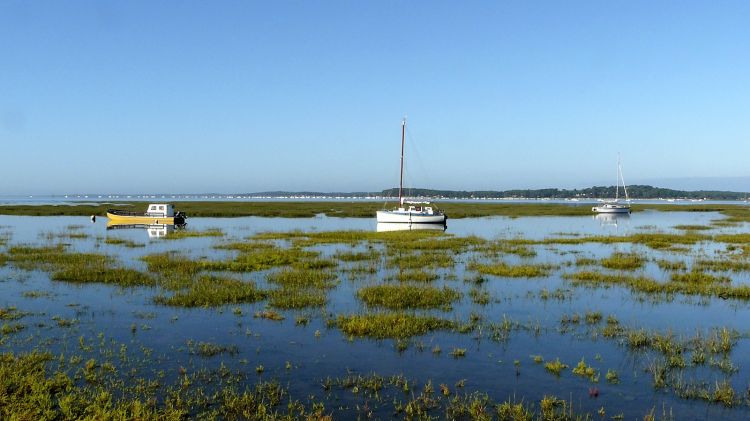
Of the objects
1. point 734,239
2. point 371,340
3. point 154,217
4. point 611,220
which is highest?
point 154,217

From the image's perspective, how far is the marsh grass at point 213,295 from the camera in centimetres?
2053

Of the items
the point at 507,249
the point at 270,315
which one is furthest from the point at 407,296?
the point at 507,249

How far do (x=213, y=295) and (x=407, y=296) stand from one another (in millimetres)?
8207

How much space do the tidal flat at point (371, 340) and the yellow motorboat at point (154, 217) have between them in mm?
38554

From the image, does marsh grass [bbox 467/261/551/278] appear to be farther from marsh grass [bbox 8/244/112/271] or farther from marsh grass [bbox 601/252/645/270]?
marsh grass [bbox 8/244/112/271]

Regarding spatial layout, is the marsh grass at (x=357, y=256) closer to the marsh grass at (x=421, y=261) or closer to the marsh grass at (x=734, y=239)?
the marsh grass at (x=421, y=261)

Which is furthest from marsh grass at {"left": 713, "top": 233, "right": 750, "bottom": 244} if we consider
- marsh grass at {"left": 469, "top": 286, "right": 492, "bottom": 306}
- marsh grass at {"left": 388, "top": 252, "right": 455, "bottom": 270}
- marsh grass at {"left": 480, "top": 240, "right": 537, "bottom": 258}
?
marsh grass at {"left": 469, "top": 286, "right": 492, "bottom": 306}

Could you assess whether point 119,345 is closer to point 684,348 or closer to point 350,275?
point 350,275

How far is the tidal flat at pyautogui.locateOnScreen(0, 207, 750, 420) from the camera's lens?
1134 cm

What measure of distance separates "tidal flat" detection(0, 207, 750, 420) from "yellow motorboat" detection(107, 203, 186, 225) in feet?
126

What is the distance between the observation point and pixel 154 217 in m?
70.6

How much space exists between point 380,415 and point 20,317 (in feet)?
47.3

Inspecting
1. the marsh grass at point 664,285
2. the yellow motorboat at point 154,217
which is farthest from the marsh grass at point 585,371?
the yellow motorboat at point 154,217

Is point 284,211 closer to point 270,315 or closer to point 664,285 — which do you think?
point 664,285
